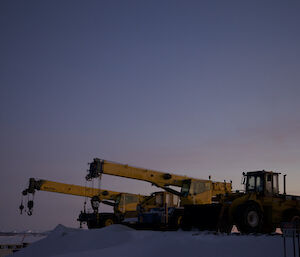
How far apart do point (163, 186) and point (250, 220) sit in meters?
10.8

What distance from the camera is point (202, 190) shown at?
992 inches

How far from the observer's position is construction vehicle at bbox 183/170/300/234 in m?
16.7

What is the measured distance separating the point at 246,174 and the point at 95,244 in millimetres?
8191

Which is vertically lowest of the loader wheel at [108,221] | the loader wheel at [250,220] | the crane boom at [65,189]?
the loader wheel at [108,221]

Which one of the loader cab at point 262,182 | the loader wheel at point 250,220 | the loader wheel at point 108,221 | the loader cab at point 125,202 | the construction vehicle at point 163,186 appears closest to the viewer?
the loader wheel at point 250,220

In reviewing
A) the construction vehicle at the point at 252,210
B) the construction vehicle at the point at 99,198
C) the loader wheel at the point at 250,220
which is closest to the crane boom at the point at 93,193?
the construction vehicle at the point at 99,198

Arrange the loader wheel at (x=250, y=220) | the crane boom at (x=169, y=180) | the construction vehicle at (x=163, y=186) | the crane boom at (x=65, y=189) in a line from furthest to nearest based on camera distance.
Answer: the crane boom at (x=65, y=189) → the crane boom at (x=169, y=180) → the construction vehicle at (x=163, y=186) → the loader wheel at (x=250, y=220)

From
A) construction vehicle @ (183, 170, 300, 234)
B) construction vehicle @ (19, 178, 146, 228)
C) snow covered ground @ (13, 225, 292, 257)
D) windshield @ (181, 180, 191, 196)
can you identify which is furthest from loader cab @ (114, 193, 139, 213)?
snow covered ground @ (13, 225, 292, 257)

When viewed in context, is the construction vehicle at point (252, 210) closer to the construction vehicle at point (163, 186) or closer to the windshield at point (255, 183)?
the windshield at point (255, 183)

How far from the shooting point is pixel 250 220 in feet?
54.4

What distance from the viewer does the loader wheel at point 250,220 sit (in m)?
16.4

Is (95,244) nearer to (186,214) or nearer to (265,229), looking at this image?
(186,214)

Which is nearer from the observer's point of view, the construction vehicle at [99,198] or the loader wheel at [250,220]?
the loader wheel at [250,220]

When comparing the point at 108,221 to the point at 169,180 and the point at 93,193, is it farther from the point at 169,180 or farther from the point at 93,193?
the point at 169,180
